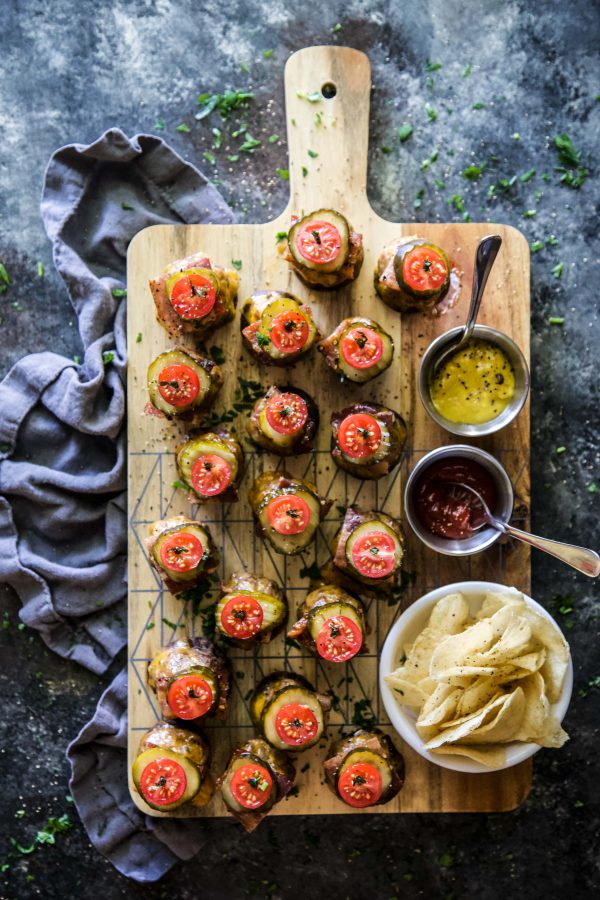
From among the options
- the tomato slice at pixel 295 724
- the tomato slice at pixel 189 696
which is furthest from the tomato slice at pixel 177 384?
the tomato slice at pixel 295 724

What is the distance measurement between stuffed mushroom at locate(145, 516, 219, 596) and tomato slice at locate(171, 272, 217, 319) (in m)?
1.17

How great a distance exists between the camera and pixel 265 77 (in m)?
5.50

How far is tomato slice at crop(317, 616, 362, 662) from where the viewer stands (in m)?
4.72

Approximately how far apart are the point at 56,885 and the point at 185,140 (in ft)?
15.6

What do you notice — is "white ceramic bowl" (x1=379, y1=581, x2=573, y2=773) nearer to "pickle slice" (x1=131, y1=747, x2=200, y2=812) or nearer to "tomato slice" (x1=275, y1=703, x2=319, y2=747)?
"tomato slice" (x1=275, y1=703, x2=319, y2=747)

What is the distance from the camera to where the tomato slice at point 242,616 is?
188 inches

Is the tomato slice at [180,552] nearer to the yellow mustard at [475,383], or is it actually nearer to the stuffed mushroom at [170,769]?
the stuffed mushroom at [170,769]

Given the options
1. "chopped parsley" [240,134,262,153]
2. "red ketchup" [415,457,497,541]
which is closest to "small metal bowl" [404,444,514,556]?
"red ketchup" [415,457,497,541]

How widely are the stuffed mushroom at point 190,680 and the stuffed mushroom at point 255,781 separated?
0.29 meters

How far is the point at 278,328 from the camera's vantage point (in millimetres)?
4816

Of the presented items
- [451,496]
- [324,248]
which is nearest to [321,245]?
[324,248]

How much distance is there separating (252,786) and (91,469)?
6.89 feet

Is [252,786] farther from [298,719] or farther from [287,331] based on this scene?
[287,331]

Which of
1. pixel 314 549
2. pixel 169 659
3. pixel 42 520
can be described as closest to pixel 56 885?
pixel 169 659
